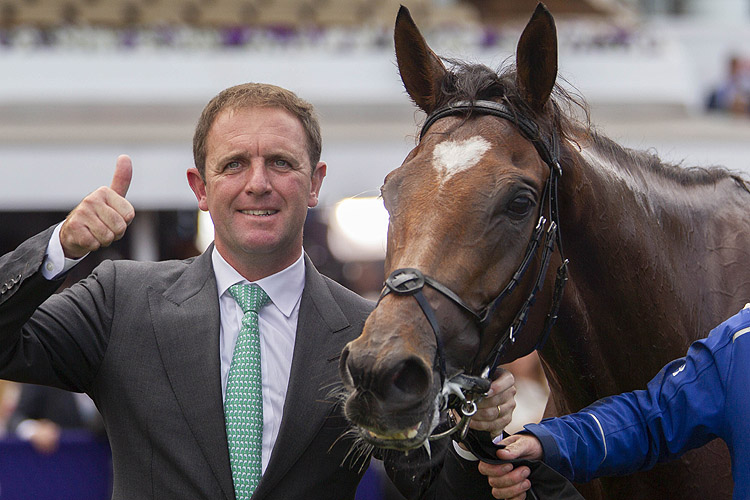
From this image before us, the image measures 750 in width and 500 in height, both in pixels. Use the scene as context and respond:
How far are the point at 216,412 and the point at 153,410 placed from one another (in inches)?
7.1

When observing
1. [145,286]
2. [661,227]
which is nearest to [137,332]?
[145,286]

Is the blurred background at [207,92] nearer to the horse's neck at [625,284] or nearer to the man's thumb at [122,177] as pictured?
the horse's neck at [625,284]

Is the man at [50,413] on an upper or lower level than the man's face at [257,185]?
lower

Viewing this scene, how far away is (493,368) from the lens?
2.18 metres

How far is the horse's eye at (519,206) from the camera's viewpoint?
216 cm

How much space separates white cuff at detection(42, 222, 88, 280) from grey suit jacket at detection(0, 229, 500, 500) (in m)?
0.04

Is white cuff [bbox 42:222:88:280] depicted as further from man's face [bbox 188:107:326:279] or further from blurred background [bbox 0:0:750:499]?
blurred background [bbox 0:0:750:499]

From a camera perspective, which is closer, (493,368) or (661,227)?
(493,368)

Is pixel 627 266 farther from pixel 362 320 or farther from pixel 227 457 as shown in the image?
pixel 227 457

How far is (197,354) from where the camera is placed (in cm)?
240

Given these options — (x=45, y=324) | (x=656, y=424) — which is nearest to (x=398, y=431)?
(x=656, y=424)

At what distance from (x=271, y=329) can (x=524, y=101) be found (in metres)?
0.96

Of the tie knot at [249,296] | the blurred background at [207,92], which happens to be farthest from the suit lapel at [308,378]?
the blurred background at [207,92]

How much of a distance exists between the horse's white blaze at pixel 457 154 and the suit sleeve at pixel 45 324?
1004 millimetres
